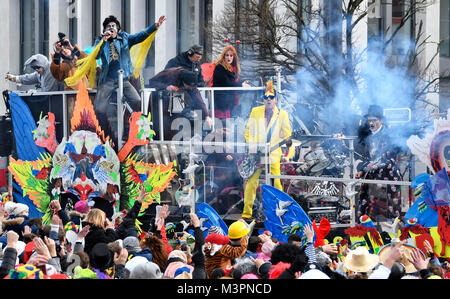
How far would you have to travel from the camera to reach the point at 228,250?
6539 mm

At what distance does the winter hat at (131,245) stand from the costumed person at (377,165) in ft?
9.35

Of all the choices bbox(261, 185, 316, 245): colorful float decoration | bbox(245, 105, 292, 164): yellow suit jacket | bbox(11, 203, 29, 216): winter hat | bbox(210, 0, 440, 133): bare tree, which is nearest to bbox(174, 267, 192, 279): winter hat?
bbox(261, 185, 316, 245): colorful float decoration

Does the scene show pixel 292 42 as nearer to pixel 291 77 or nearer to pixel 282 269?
pixel 291 77

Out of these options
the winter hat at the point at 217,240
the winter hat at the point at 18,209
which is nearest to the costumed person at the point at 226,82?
the winter hat at the point at 18,209

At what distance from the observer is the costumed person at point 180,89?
10492 mm

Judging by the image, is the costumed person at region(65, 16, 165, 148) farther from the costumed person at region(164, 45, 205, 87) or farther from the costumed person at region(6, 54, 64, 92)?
the costumed person at region(6, 54, 64, 92)

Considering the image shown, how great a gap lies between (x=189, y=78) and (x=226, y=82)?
66cm

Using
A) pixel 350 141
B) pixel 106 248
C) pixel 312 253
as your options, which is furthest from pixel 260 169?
pixel 106 248

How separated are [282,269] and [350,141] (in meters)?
4.89

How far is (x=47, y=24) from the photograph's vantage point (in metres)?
21.2

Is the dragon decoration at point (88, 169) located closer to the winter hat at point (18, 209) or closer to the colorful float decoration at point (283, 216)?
the winter hat at point (18, 209)

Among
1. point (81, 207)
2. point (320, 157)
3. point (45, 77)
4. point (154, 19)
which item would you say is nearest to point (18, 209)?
point (81, 207)

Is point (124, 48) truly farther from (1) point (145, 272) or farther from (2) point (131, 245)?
(1) point (145, 272)

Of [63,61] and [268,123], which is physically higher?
[63,61]
